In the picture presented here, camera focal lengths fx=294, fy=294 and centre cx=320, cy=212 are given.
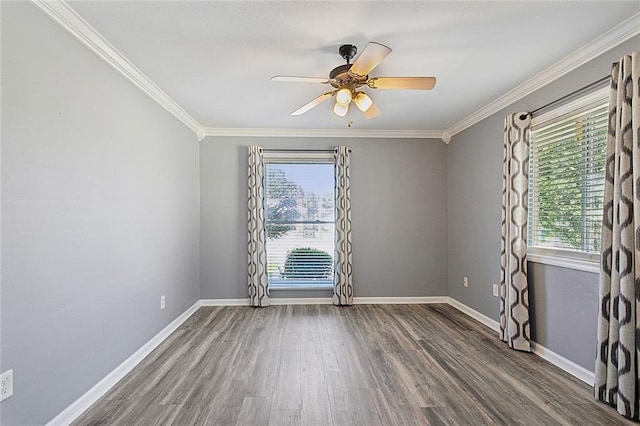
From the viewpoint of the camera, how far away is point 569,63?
231cm

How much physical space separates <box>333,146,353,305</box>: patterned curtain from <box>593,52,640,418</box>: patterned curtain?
261 cm

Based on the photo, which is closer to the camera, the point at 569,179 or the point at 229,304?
the point at 569,179

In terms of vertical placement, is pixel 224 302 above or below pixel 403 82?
below

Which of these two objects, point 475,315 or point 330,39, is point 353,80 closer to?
point 330,39

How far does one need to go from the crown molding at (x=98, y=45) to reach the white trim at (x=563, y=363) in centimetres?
420

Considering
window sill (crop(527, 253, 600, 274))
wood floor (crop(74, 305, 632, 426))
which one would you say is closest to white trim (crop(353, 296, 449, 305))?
wood floor (crop(74, 305, 632, 426))

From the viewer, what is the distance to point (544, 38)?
2023 millimetres

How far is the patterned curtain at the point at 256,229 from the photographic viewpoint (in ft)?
13.3

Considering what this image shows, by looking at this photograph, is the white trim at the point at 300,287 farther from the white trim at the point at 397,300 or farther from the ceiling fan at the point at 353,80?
the ceiling fan at the point at 353,80

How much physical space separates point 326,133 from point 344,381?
311 centimetres

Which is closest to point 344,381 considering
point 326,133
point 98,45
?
point 98,45

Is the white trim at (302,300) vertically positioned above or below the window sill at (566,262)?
below

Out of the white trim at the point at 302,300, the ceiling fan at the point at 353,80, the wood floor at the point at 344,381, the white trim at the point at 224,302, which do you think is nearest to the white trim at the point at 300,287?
the white trim at the point at 302,300

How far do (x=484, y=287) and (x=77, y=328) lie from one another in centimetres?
381
